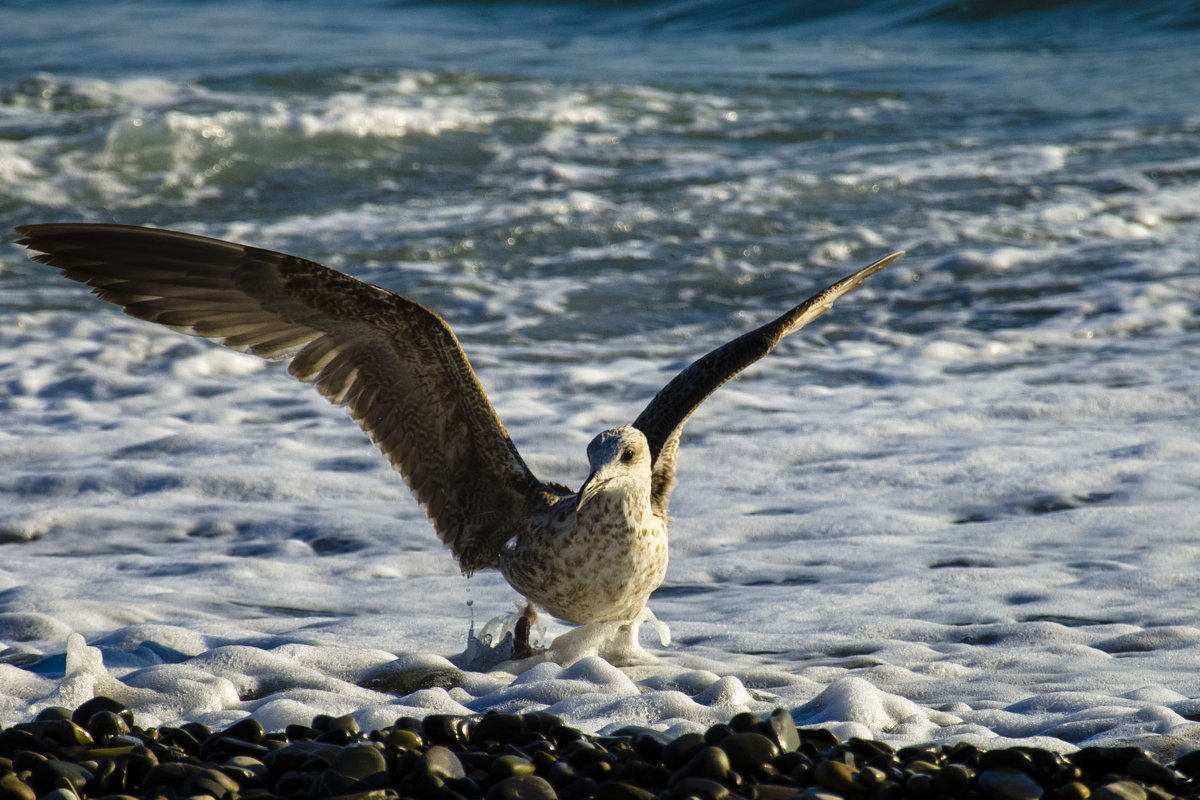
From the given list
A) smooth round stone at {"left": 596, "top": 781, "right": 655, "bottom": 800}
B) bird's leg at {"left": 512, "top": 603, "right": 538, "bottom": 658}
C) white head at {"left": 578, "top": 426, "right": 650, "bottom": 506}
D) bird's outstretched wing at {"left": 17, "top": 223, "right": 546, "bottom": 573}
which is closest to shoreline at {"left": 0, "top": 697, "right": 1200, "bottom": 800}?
smooth round stone at {"left": 596, "top": 781, "right": 655, "bottom": 800}

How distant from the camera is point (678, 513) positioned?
5734mm

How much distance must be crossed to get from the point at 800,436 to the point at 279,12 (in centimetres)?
1990

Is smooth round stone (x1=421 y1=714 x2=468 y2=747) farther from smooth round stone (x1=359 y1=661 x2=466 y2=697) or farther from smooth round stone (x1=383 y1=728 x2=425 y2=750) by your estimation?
smooth round stone (x1=359 y1=661 x2=466 y2=697)

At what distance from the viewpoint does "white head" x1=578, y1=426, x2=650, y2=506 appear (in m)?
3.93

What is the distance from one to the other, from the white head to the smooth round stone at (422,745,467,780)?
101 centimetres

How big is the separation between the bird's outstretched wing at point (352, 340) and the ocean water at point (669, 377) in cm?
50

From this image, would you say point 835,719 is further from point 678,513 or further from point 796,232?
point 796,232

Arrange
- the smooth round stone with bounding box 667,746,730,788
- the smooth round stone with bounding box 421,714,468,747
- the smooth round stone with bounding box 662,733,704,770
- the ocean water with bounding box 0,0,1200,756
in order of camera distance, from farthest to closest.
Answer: the ocean water with bounding box 0,0,1200,756 < the smooth round stone with bounding box 421,714,468,747 < the smooth round stone with bounding box 662,733,704,770 < the smooth round stone with bounding box 667,746,730,788

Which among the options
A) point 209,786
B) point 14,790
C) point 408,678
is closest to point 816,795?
point 209,786

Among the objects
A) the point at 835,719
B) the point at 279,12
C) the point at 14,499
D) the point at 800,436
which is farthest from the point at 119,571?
the point at 279,12

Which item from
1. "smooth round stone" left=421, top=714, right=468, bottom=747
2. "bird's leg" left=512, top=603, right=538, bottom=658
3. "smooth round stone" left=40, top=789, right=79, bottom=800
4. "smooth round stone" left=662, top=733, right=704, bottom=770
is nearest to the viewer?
"smooth round stone" left=40, top=789, right=79, bottom=800

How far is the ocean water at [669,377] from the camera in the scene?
4.05m

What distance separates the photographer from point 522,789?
9.54ft


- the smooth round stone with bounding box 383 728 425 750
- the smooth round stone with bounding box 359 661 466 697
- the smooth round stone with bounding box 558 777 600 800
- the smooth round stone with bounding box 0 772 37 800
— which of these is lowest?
the smooth round stone with bounding box 359 661 466 697
